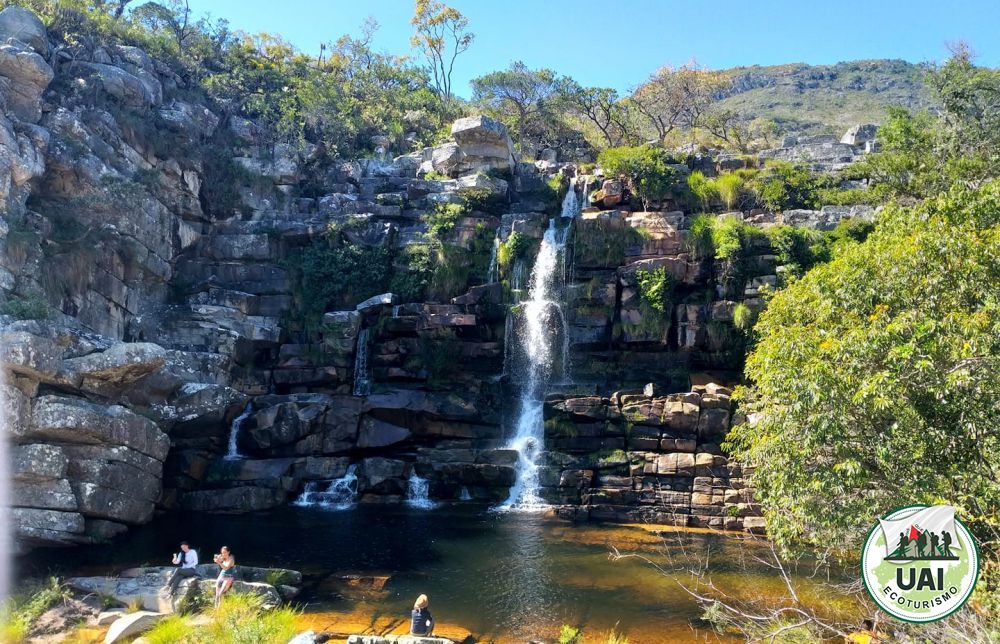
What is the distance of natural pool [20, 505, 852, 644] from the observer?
12.7m

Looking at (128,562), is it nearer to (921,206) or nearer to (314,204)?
(921,206)

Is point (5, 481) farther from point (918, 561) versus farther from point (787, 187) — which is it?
point (787, 187)

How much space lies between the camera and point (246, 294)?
96.9 feet

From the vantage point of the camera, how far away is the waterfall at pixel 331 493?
2305 centimetres

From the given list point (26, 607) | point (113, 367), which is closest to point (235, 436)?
point (113, 367)

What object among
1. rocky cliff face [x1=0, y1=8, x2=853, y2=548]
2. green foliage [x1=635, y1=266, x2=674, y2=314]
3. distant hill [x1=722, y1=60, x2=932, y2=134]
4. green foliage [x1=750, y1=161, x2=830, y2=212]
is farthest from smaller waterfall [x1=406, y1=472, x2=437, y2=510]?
distant hill [x1=722, y1=60, x2=932, y2=134]

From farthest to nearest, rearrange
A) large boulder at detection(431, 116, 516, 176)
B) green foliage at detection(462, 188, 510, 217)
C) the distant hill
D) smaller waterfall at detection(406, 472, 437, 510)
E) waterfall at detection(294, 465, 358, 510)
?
the distant hill < large boulder at detection(431, 116, 516, 176) < green foliage at detection(462, 188, 510, 217) < smaller waterfall at detection(406, 472, 437, 510) < waterfall at detection(294, 465, 358, 510)

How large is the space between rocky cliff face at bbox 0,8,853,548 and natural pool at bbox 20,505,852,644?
1.64 meters

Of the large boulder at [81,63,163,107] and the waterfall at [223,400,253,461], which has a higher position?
the large boulder at [81,63,163,107]

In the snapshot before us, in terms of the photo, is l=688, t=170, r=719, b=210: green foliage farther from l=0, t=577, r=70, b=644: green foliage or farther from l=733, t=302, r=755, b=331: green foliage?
l=0, t=577, r=70, b=644: green foliage

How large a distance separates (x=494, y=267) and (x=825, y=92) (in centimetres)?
8407

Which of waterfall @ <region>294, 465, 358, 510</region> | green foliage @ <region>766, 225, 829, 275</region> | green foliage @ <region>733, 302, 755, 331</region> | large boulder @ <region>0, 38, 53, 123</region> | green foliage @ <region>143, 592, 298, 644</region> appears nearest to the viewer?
green foliage @ <region>143, 592, 298, 644</region>

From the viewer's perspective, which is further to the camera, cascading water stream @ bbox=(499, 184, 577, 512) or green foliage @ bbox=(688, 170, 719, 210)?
green foliage @ bbox=(688, 170, 719, 210)

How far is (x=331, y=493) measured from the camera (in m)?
23.3
